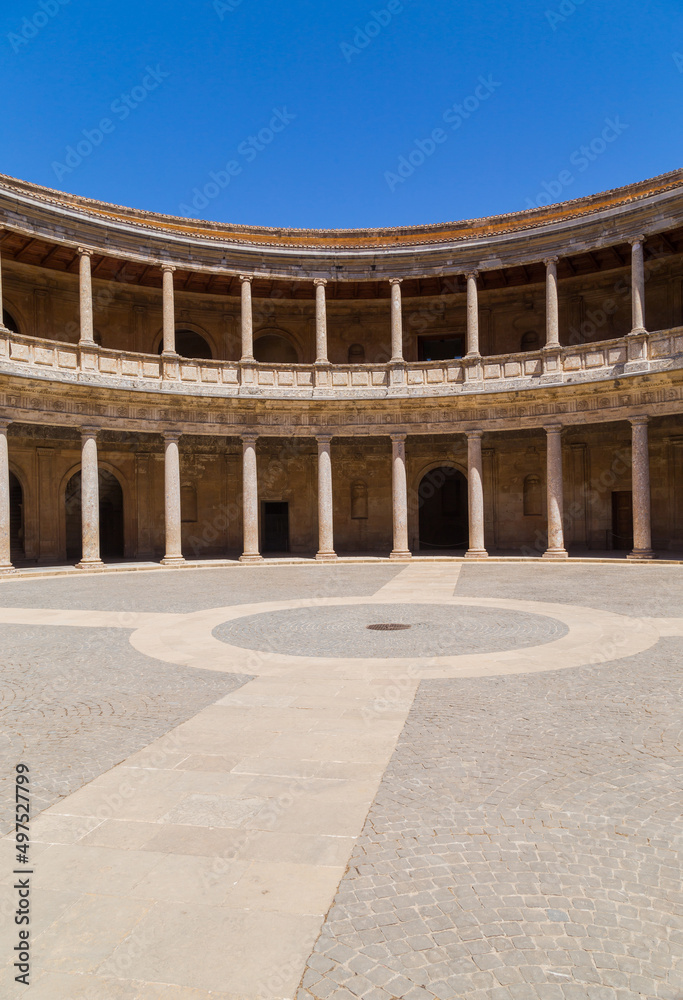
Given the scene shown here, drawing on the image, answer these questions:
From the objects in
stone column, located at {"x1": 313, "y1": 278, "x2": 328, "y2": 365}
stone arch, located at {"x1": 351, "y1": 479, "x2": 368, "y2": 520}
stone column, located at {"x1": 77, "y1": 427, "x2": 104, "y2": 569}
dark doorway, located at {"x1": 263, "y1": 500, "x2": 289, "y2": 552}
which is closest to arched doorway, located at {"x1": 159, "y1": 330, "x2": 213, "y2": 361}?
stone column, located at {"x1": 313, "y1": 278, "x2": 328, "y2": 365}

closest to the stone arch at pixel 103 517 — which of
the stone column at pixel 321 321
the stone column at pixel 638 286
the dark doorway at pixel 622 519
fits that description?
the stone column at pixel 321 321

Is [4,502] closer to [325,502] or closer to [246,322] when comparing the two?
[246,322]

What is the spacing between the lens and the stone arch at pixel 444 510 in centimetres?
2938

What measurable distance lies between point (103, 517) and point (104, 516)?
0.21 feet

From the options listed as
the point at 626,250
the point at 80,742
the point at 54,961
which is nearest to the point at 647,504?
the point at 626,250

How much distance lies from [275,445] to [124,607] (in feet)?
47.8

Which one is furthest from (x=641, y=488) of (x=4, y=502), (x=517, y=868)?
(x=517, y=868)

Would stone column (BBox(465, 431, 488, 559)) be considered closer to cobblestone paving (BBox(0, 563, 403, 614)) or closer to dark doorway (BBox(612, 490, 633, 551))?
cobblestone paving (BBox(0, 563, 403, 614))

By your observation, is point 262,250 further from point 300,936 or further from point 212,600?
point 300,936

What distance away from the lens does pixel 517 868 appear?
3.41 meters

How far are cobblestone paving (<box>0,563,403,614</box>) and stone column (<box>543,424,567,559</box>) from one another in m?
5.75

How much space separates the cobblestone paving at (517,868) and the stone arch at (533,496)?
21.7m

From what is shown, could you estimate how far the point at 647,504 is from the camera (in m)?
21.0

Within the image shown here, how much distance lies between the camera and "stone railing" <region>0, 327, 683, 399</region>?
788 inches
